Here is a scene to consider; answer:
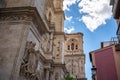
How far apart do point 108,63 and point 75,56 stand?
1324 inches

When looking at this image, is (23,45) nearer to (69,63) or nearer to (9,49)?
(9,49)

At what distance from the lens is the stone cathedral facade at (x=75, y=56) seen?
48.9 metres

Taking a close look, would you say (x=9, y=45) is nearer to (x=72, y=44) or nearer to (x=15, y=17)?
(x=15, y=17)

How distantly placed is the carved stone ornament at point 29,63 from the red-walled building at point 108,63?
26.8ft

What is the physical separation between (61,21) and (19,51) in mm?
25410

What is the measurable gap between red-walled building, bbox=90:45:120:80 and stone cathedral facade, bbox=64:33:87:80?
96.9ft

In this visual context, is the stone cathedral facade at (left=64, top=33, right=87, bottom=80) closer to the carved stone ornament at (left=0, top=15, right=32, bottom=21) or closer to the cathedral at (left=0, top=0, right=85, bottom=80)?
the cathedral at (left=0, top=0, right=85, bottom=80)

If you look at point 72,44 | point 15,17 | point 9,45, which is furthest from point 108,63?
point 72,44

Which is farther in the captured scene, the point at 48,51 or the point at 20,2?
the point at 48,51

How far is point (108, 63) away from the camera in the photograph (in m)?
17.8

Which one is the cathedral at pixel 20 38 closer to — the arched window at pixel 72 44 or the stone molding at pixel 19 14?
the stone molding at pixel 19 14

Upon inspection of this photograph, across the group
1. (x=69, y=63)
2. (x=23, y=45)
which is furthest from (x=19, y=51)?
(x=69, y=63)

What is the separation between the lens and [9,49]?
1069cm

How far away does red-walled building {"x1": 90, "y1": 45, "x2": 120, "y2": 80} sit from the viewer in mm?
16884
